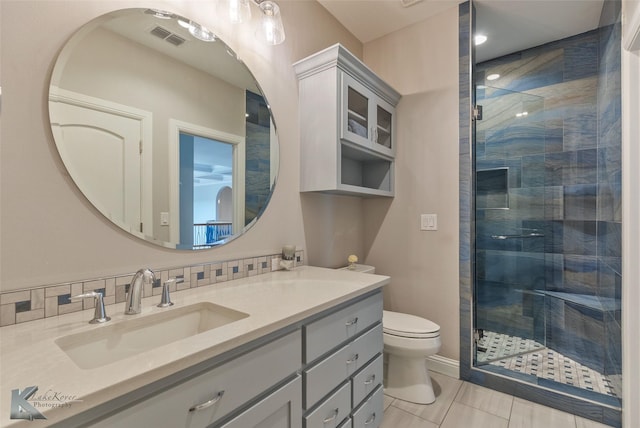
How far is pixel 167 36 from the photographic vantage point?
1262 mm

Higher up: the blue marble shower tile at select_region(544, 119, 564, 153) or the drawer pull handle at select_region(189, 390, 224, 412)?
the blue marble shower tile at select_region(544, 119, 564, 153)

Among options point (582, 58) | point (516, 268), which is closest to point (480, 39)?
point (582, 58)

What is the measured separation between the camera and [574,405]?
1.70 m

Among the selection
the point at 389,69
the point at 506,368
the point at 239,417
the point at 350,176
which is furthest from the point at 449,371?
the point at 389,69

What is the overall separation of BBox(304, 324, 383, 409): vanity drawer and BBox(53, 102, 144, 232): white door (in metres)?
0.89

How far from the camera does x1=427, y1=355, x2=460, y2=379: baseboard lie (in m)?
2.08

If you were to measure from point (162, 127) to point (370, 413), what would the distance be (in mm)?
1660

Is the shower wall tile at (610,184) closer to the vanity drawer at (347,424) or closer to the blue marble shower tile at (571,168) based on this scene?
the blue marble shower tile at (571,168)

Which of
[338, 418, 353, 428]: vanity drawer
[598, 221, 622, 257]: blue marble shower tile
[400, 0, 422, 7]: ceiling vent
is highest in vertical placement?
[400, 0, 422, 7]: ceiling vent

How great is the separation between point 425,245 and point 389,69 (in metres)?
1.50

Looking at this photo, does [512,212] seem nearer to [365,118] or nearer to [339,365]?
[365,118]

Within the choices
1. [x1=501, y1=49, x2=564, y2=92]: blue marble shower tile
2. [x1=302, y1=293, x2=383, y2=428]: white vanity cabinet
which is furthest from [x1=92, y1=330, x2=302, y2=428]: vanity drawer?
[x1=501, y1=49, x2=564, y2=92]: blue marble shower tile

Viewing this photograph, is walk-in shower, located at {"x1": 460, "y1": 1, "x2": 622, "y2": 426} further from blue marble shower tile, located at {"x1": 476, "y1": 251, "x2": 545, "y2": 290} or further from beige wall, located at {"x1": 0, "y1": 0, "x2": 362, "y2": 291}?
beige wall, located at {"x1": 0, "y1": 0, "x2": 362, "y2": 291}

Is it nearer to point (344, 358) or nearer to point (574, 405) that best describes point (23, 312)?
point (344, 358)
